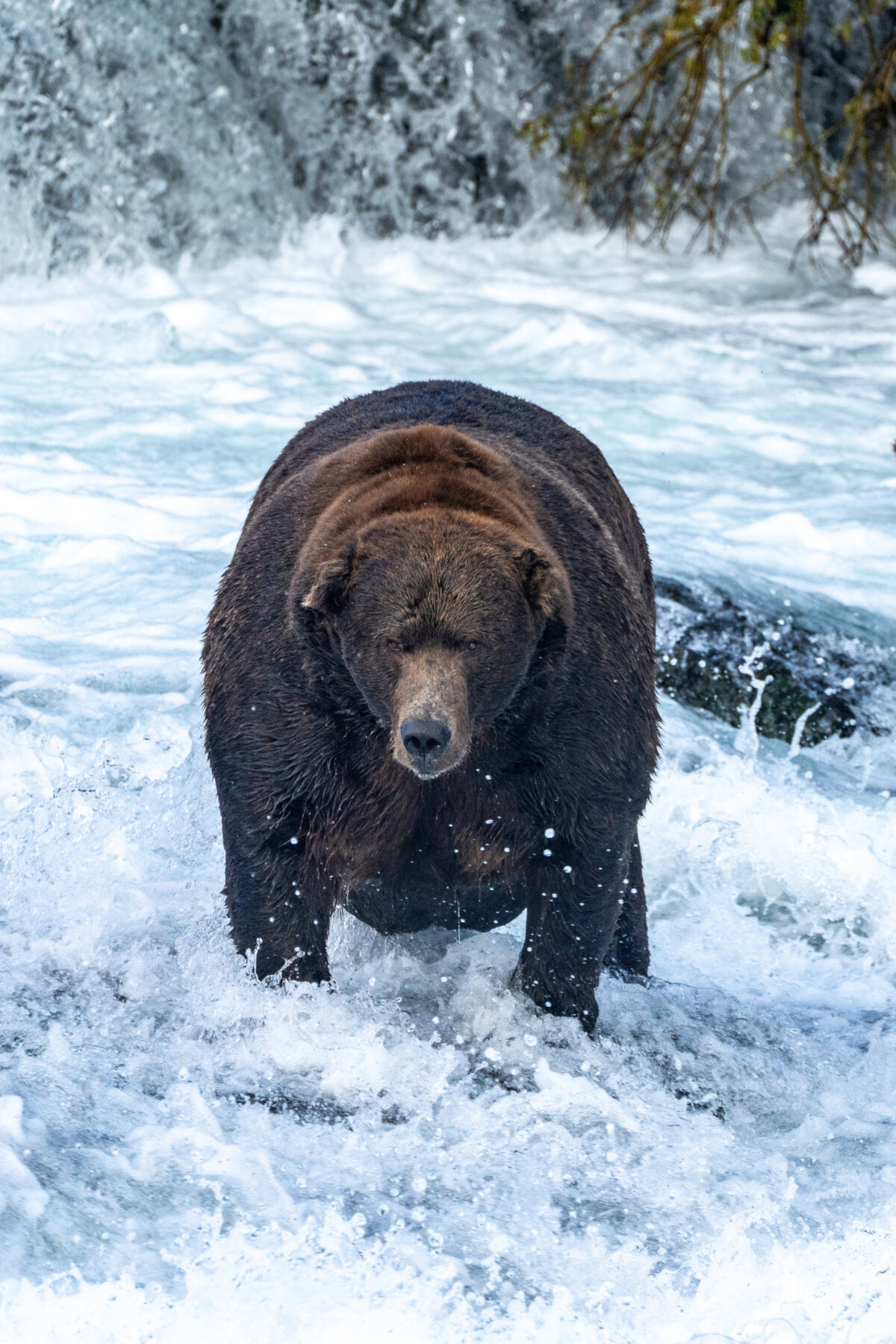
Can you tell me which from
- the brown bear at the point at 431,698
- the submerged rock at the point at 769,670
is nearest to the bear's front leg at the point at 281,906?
the brown bear at the point at 431,698

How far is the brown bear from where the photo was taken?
10.7 feet

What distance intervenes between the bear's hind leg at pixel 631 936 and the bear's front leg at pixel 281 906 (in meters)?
1.12

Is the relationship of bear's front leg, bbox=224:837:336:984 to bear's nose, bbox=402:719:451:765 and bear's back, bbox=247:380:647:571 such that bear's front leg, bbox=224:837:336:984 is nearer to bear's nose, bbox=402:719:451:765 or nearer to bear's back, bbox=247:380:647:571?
bear's nose, bbox=402:719:451:765

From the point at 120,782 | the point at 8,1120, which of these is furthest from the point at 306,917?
the point at 120,782

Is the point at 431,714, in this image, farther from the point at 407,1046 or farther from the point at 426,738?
the point at 407,1046

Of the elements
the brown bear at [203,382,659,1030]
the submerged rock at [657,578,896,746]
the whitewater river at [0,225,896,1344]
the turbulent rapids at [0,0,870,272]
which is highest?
the turbulent rapids at [0,0,870,272]

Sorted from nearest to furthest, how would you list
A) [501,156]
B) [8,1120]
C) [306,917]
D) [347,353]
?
[8,1120] → [306,917] → [347,353] → [501,156]

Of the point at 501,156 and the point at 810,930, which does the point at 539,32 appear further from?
the point at 810,930

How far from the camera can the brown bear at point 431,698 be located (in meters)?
3.28

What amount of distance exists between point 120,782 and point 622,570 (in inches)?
86.4

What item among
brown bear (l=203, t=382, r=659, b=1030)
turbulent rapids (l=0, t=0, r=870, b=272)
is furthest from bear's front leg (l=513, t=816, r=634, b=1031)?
turbulent rapids (l=0, t=0, r=870, b=272)

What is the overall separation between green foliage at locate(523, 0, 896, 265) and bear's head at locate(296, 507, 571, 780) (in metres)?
7.92

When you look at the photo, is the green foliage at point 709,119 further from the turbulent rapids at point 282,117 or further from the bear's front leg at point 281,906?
the bear's front leg at point 281,906

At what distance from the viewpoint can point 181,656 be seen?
21.7 feet
